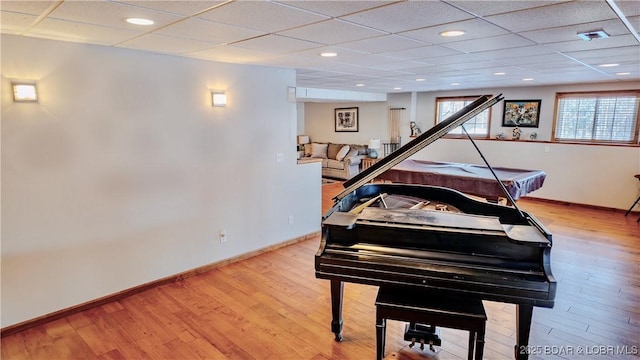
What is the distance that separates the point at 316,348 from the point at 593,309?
2506 mm

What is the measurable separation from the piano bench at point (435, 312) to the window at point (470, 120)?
6.18 m

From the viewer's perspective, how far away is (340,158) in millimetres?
Answer: 9430

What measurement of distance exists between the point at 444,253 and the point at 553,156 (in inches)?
236

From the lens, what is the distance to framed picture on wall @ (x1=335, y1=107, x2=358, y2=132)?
10009 millimetres

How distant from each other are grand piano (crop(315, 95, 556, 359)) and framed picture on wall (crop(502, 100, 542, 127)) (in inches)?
213

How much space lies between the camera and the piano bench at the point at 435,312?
2.04 meters

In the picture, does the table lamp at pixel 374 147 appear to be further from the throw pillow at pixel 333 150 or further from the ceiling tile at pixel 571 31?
the ceiling tile at pixel 571 31

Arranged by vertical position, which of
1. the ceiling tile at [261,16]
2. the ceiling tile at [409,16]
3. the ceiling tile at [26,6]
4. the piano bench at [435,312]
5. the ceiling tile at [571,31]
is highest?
the ceiling tile at [571,31]

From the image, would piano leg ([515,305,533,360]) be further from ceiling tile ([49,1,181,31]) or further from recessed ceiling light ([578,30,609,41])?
ceiling tile ([49,1,181,31])

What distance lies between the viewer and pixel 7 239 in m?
2.68

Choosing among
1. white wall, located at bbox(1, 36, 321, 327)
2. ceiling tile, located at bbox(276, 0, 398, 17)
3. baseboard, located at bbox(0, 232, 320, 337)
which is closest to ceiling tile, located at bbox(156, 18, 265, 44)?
ceiling tile, located at bbox(276, 0, 398, 17)

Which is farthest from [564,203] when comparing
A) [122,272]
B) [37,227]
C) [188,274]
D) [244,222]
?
[37,227]

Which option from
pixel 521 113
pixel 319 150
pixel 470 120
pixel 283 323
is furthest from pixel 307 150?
pixel 283 323

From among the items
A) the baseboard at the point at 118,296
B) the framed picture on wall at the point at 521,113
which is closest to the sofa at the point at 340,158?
the framed picture on wall at the point at 521,113
